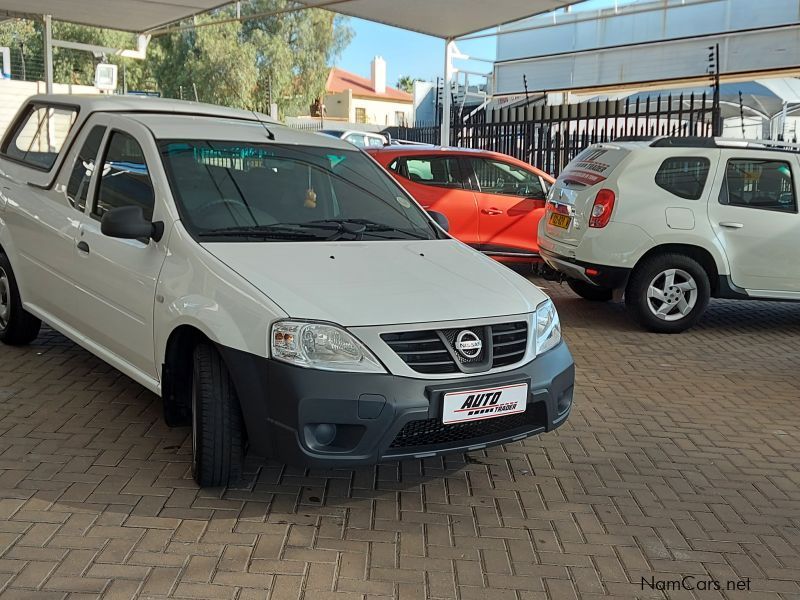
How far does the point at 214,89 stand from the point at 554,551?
135ft

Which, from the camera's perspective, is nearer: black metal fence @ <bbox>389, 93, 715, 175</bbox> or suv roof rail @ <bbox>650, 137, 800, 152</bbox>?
suv roof rail @ <bbox>650, 137, 800, 152</bbox>

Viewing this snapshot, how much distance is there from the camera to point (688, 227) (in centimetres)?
770

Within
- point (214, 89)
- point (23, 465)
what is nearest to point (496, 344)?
point (23, 465)

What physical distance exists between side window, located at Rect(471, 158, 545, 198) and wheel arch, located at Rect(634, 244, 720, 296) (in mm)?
2566

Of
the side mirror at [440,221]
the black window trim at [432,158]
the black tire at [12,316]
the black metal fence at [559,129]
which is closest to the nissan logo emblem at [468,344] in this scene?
the side mirror at [440,221]

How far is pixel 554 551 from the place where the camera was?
3.59m

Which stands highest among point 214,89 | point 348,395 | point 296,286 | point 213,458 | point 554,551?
point 214,89

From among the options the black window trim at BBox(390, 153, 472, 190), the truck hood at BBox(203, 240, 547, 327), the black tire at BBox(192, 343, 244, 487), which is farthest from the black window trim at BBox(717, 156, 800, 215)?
the black tire at BBox(192, 343, 244, 487)

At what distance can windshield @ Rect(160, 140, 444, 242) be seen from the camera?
4340 millimetres

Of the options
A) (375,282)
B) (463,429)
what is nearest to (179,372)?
(375,282)

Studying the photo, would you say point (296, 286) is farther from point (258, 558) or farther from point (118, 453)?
point (118, 453)

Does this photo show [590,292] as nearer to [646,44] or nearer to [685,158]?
[685,158]

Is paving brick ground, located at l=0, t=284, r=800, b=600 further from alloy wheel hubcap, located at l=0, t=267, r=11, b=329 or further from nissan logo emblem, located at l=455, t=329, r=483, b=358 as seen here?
nissan logo emblem, located at l=455, t=329, r=483, b=358

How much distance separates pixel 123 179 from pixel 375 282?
5.78 ft
